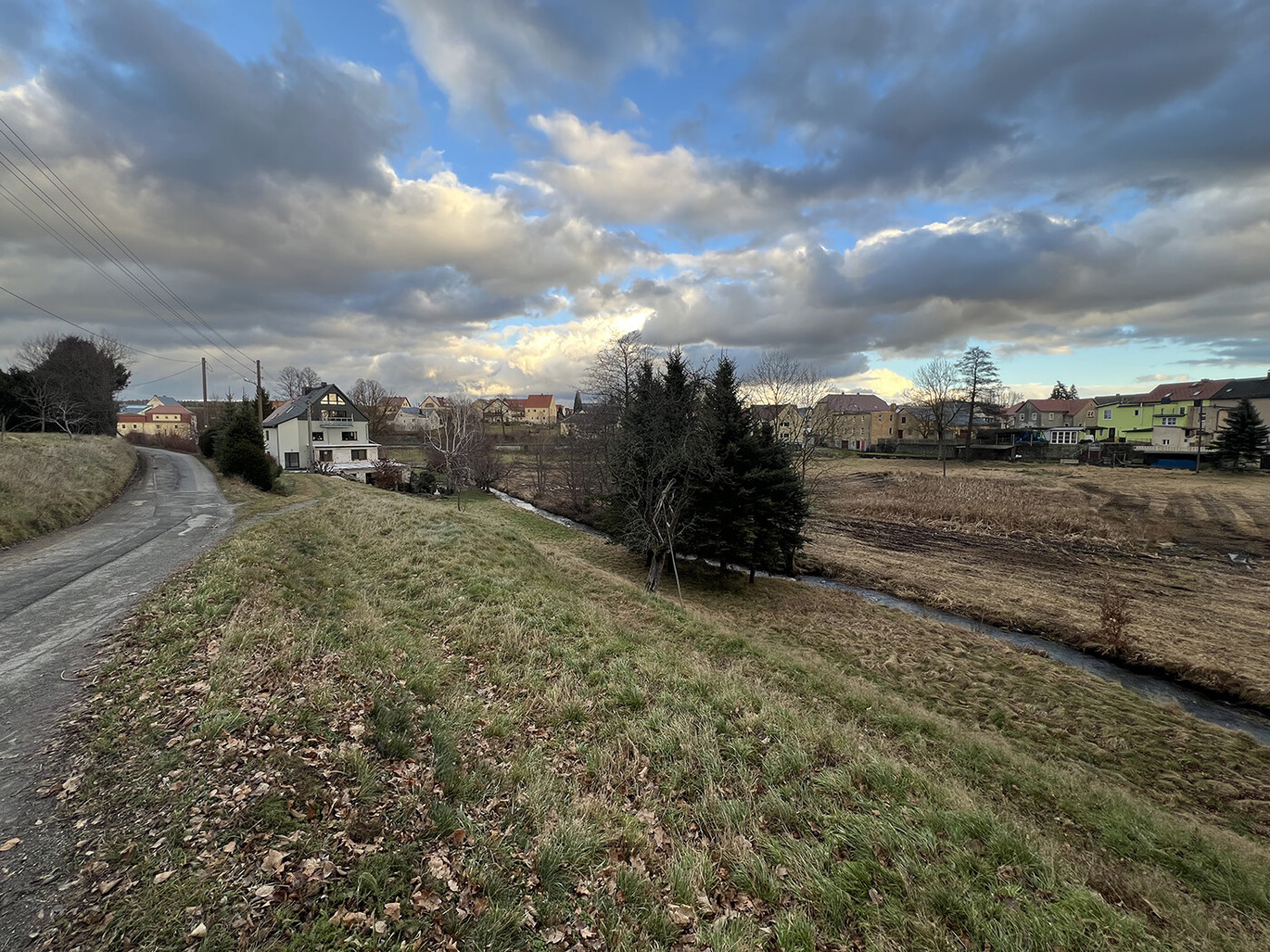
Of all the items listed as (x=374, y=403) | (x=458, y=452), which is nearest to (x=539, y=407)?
(x=374, y=403)

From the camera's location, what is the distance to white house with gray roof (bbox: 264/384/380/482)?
4669 centimetres

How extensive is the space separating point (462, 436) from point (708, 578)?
94.2ft

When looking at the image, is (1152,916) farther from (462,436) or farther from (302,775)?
(462,436)

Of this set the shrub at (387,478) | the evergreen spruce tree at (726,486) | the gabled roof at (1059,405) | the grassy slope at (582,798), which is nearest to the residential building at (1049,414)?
the gabled roof at (1059,405)

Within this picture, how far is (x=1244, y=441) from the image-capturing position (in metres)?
43.6

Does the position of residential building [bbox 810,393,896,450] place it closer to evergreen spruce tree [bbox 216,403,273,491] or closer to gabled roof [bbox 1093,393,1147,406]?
gabled roof [bbox 1093,393,1147,406]

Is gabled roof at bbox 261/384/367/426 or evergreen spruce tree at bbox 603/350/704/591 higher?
gabled roof at bbox 261/384/367/426

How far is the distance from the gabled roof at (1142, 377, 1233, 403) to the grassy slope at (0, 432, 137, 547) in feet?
327

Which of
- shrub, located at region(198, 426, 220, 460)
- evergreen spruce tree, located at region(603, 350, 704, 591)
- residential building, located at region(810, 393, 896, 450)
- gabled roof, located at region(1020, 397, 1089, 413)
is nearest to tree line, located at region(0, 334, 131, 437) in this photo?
shrub, located at region(198, 426, 220, 460)

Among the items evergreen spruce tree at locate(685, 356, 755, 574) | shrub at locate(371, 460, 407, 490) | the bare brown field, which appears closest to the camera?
the bare brown field

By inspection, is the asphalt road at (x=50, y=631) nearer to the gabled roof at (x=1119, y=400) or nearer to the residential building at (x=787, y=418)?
the residential building at (x=787, y=418)

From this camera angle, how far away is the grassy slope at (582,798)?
136 inches

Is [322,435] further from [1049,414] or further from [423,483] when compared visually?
[1049,414]

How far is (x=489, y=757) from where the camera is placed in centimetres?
538
